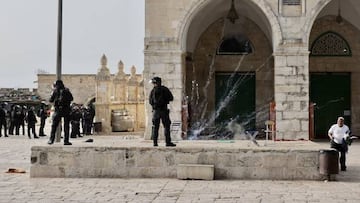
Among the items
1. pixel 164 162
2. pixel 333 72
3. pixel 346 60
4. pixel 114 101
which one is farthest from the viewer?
pixel 114 101

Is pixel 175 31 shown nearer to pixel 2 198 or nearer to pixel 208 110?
pixel 208 110

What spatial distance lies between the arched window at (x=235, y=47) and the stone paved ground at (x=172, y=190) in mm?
10134

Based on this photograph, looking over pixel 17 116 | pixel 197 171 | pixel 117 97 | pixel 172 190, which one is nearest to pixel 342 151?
pixel 197 171

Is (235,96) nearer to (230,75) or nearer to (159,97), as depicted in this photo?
(230,75)

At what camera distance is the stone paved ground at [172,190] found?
8.45 meters

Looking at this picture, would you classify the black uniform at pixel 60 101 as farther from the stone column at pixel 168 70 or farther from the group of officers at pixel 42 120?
the group of officers at pixel 42 120

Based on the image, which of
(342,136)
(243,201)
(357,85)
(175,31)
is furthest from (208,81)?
(243,201)

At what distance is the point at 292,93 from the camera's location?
17.0m

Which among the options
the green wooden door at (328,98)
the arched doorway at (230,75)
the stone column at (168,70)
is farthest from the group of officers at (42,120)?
the green wooden door at (328,98)

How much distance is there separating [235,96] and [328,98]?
3.40 meters

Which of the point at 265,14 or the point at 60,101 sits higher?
the point at 265,14

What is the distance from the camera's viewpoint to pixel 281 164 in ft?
34.8

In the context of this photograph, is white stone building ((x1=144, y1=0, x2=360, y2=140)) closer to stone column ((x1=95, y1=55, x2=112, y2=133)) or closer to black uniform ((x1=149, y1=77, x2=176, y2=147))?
stone column ((x1=95, y1=55, x2=112, y2=133))

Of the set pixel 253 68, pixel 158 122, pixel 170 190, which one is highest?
pixel 253 68
